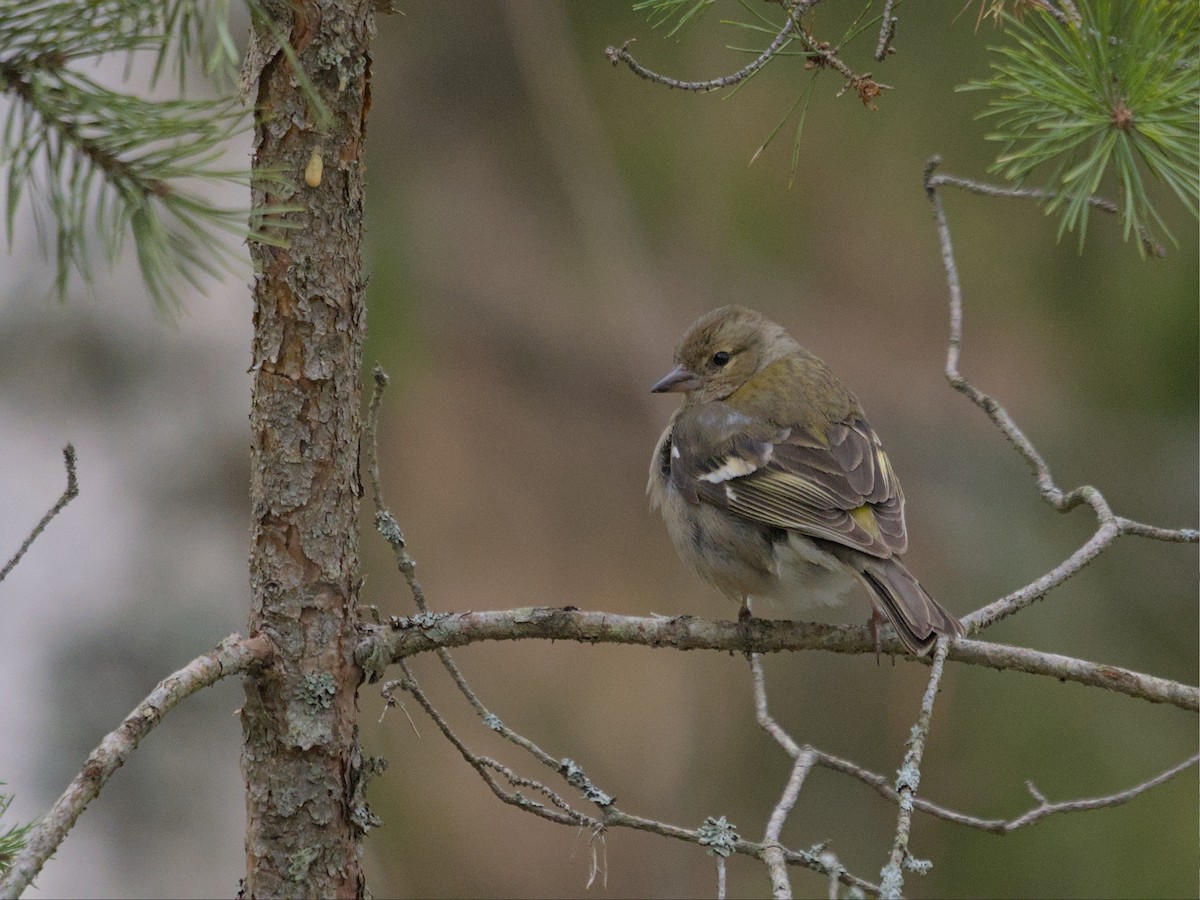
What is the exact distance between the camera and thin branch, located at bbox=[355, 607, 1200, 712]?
2391 mm

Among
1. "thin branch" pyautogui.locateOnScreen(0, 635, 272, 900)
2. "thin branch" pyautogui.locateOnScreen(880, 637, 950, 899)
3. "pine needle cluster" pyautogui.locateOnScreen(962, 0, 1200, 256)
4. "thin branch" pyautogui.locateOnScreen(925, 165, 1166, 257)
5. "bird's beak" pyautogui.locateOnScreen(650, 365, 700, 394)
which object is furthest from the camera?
"bird's beak" pyautogui.locateOnScreen(650, 365, 700, 394)

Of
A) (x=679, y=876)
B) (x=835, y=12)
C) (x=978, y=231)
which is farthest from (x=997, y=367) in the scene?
(x=679, y=876)

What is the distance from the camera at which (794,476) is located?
363 cm

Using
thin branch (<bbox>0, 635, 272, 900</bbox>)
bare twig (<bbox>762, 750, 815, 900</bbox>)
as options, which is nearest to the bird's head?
bare twig (<bbox>762, 750, 815, 900</bbox>)

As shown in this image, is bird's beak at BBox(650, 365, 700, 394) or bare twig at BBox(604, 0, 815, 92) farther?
bird's beak at BBox(650, 365, 700, 394)

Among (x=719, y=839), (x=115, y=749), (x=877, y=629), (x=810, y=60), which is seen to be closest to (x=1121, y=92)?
(x=810, y=60)

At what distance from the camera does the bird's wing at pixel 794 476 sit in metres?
3.43

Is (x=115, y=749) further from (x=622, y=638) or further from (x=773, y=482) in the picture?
(x=773, y=482)

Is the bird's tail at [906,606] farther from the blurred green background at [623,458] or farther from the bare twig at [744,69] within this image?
the blurred green background at [623,458]

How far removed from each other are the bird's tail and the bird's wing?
2.4 inches

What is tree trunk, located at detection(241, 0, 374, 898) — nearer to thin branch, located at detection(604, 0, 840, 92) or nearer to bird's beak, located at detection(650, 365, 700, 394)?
thin branch, located at detection(604, 0, 840, 92)

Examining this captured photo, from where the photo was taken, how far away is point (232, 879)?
193 inches

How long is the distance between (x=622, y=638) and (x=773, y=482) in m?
1.22

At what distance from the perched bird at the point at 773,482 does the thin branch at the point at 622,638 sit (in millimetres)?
356
